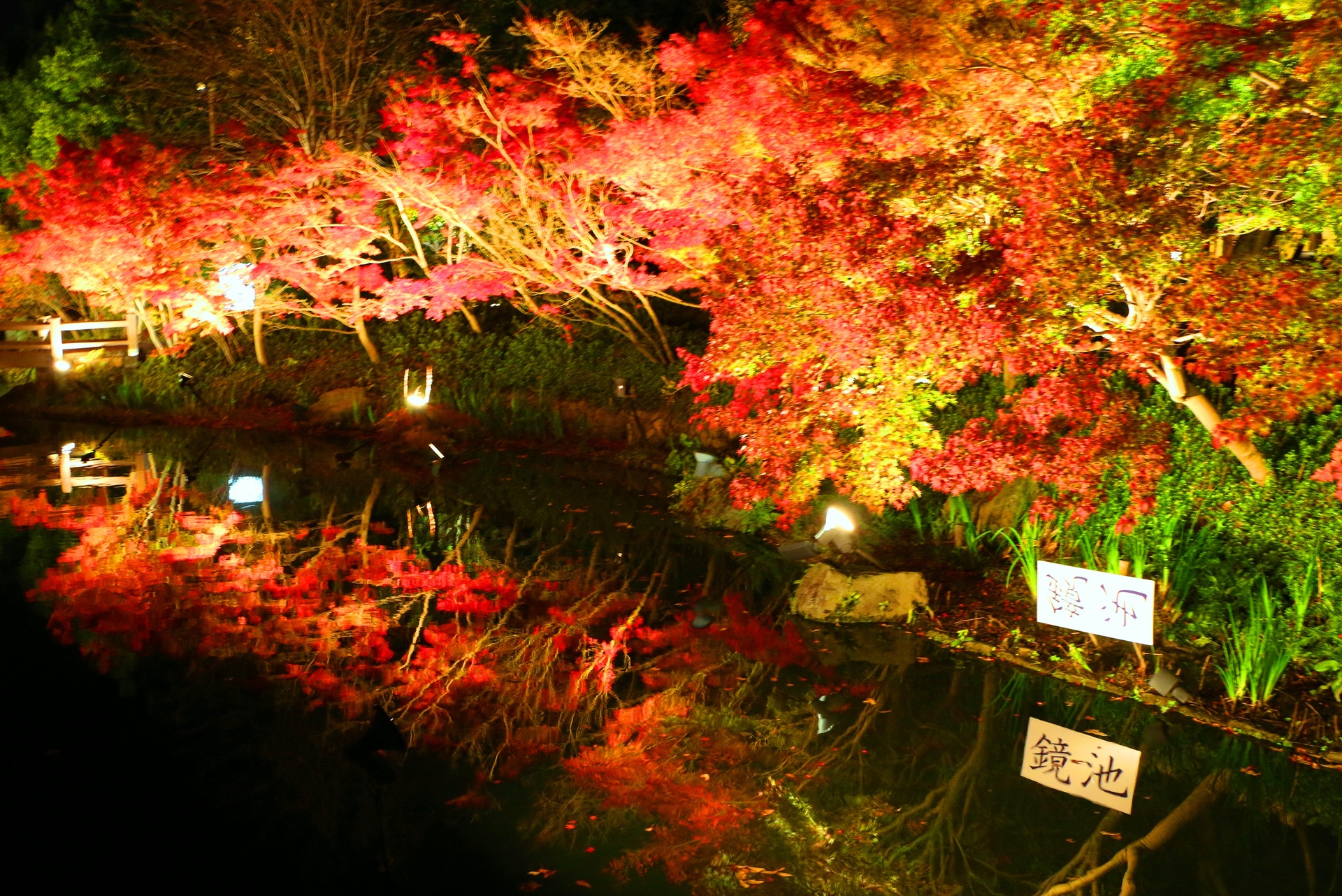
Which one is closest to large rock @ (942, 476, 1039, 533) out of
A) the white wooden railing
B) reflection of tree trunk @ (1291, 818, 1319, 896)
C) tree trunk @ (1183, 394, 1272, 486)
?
tree trunk @ (1183, 394, 1272, 486)

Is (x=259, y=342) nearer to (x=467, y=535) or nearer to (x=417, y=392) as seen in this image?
(x=417, y=392)

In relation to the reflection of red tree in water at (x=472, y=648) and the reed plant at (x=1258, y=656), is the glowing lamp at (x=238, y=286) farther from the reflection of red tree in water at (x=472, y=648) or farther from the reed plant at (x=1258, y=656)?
the reed plant at (x=1258, y=656)

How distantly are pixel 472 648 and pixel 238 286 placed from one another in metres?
13.1

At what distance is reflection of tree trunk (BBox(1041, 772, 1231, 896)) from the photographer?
4.83m

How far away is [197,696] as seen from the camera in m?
7.01

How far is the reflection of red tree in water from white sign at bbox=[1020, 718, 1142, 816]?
168cm

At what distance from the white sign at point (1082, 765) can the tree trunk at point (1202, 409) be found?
218 centimetres

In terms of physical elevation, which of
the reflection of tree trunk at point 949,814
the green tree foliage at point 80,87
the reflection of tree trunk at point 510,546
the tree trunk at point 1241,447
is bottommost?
the reflection of tree trunk at point 510,546

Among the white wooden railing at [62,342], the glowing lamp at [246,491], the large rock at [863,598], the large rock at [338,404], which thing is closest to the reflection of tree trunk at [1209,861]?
the large rock at [863,598]

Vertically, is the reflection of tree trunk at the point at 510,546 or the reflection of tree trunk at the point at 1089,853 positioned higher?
the reflection of tree trunk at the point at 1089,853

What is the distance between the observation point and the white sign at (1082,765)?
5.72 m

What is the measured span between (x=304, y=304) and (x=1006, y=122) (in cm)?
1499

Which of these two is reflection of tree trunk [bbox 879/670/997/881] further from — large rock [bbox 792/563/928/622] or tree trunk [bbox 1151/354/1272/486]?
tree trunk [bbox 1151/354/1272/486]

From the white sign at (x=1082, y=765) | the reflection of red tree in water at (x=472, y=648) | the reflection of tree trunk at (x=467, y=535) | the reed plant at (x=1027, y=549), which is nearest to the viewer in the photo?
the white sign at (x=1082, y=765)
